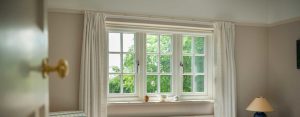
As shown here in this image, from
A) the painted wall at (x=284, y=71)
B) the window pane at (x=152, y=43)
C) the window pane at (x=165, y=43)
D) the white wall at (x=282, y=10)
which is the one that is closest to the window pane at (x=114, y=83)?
the window pane at (x=152, y=43)

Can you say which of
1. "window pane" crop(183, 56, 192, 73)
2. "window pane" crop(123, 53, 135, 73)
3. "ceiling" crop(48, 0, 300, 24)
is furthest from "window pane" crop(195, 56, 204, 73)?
"window pane" crop(123, 53, 135, 73)

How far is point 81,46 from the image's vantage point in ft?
9.91

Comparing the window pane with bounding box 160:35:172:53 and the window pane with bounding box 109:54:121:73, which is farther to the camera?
the window pane with bounding box 160:35:172:53

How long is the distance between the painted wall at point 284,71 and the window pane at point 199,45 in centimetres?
100

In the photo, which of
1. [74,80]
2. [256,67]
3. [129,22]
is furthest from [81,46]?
[256,67]

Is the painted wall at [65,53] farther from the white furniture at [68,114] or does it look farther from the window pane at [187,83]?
the window pane at [187,83]

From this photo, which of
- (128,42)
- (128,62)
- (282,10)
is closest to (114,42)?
(128,42)

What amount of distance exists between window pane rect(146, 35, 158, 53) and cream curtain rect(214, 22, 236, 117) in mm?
769

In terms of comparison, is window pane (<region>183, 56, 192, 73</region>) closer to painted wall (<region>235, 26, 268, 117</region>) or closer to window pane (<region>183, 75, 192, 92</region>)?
window pane (<region>183, 75, 192, 92</region>)

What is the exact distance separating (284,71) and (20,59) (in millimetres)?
3680

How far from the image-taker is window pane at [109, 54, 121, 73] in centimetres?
331

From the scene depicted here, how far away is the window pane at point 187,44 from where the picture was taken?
11.8 feet

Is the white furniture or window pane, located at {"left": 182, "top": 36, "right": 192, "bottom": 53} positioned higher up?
window pane, located at {"left": 182, "top": 36, "right": 192, "bottom": 53}

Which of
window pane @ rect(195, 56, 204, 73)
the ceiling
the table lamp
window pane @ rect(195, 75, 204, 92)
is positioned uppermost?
the ceiling
